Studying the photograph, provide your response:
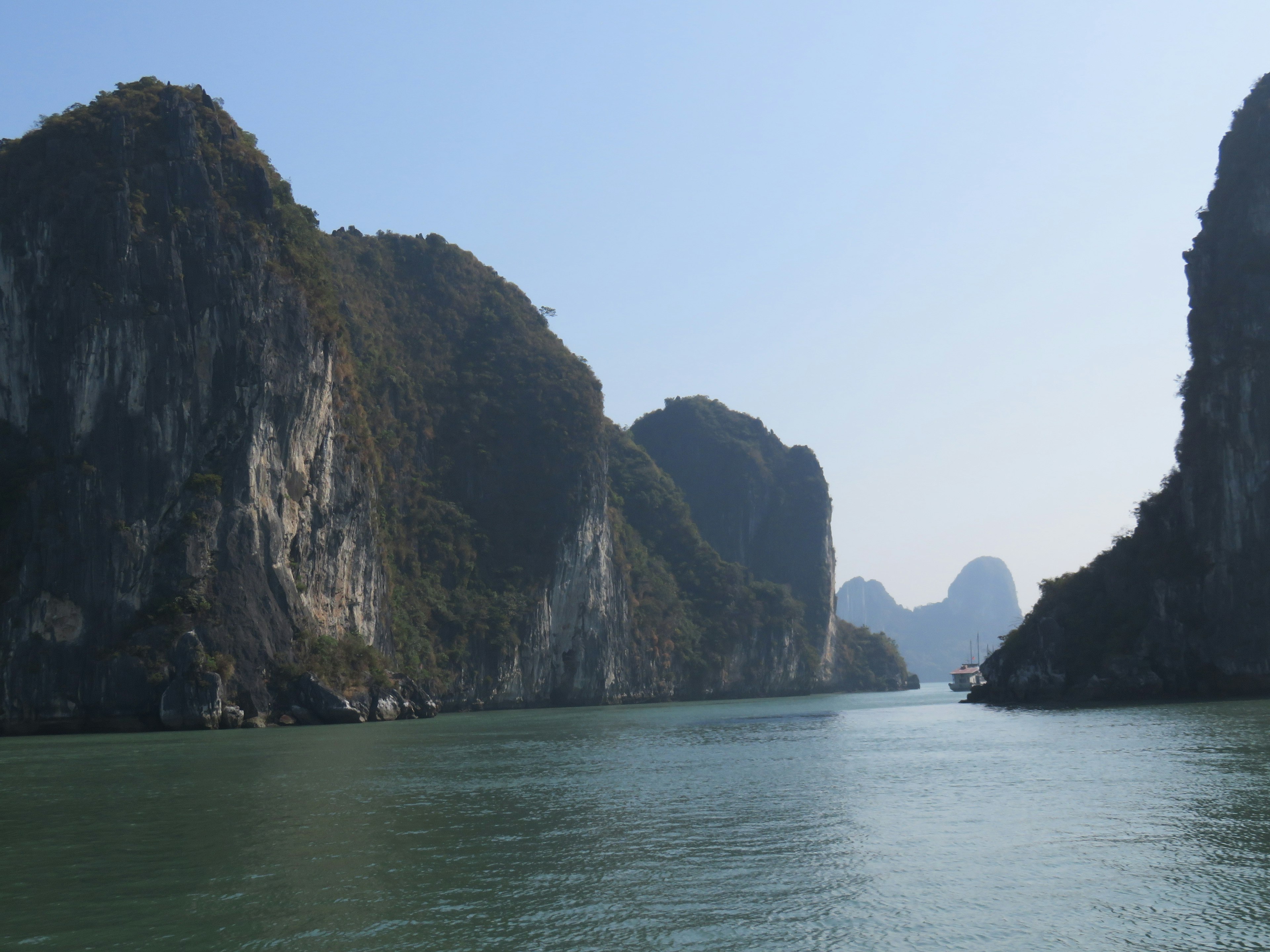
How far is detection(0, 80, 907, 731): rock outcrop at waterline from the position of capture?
176 ft

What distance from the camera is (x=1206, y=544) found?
2456 inches

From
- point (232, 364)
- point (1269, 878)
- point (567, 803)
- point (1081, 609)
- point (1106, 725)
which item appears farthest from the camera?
point (1081, 609)

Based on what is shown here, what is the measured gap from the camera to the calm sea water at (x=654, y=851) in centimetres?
1166

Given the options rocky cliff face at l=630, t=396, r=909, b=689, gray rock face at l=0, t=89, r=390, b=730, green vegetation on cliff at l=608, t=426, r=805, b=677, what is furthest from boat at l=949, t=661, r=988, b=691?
gray rock face at l=0, t=89, r=390, b=730

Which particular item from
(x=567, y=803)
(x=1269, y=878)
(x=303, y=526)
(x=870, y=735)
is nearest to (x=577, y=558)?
(x=303, y=526)

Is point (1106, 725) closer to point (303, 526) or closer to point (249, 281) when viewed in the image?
point (303, 526)

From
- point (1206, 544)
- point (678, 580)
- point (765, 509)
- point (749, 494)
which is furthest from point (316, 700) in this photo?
point (765, 509)

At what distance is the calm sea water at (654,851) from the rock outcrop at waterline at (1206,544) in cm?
2826

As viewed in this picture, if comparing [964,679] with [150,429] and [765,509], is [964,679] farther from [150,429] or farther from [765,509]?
[150,429]

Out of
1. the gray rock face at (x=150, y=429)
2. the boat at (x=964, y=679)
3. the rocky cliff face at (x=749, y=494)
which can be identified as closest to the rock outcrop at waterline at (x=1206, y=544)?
the gray rock face at (x=150, y=429)

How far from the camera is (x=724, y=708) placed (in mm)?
82750

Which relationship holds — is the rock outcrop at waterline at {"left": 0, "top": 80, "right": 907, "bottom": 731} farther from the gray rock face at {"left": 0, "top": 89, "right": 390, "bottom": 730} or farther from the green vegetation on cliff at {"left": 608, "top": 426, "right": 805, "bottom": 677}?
the green vegetation on cliff at {"left": 608, "top": 426, "right": 805, "bottom": 677}

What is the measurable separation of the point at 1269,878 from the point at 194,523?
53973 mm

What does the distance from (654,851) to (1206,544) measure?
5737 centimetres
